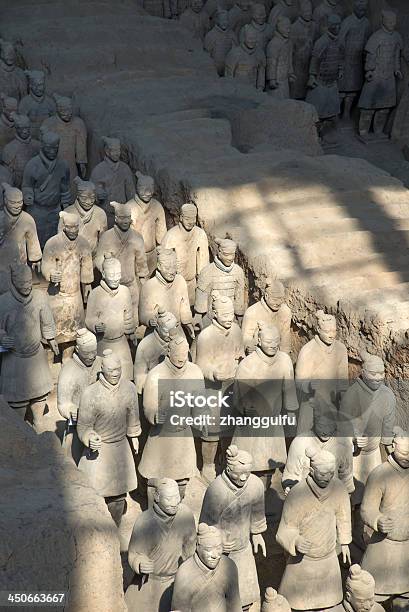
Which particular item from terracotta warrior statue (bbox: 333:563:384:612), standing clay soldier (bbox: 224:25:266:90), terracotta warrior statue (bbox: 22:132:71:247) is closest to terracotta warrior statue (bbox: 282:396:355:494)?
terracotta warrior statue (bbox: 333:563:384:612)

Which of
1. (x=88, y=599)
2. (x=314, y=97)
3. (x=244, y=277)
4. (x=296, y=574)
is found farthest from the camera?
(x=314, y=97)

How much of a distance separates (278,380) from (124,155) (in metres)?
3.58

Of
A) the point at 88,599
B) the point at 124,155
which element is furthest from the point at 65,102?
the point at 88,599

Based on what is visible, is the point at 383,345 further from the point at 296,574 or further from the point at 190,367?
the point at 296,574

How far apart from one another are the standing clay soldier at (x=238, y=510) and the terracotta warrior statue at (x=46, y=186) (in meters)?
→ 4.11

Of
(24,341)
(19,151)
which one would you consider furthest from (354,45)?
(24,341)

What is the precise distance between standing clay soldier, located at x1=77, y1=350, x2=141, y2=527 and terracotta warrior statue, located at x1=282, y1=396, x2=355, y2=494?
981 mm

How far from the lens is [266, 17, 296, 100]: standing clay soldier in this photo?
1334 cm

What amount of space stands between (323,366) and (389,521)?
1.41 m

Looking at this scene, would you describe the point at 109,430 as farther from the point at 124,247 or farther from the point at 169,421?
the point at 124,247

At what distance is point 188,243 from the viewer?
9.64 meters

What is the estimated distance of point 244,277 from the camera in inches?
374

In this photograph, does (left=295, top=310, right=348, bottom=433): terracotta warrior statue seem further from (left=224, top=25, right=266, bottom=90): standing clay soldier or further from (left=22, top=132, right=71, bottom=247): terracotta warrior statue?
(left=224, top=25, right=266, bottom=90): standing clay soldier

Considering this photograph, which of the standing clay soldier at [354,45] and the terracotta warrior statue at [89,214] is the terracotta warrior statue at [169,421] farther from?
the standing clay soldier at [354,45]
